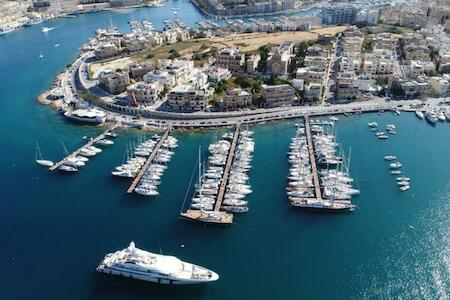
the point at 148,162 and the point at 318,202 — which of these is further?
the point at 148,162

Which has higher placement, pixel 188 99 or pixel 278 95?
pixel 188 99

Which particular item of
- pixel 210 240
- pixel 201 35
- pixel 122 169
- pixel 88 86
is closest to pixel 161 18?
pixel 201 35

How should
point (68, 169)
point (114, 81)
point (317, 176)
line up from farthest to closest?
point (114, 81)
point (68, 169)
point (317, 176)

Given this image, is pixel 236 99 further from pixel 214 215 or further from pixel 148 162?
pixel 214 215

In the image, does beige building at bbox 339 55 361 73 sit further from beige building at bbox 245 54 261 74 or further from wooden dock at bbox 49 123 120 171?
wooden dock at bbox 49 123 120 171

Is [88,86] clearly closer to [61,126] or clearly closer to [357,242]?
[61,126]

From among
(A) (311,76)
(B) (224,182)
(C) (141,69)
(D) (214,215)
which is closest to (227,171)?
(B) (224,182)

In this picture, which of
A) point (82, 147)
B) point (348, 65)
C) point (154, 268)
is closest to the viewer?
point (154, 268)
